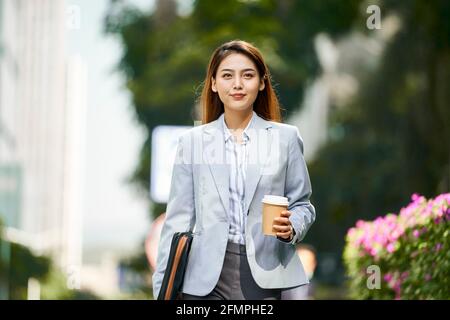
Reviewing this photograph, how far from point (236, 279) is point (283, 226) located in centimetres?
25

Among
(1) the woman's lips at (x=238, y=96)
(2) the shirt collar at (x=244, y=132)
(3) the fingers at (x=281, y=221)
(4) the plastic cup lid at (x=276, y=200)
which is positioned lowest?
(3) the fingers at (x=281, y=221)

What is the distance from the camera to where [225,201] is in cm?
336

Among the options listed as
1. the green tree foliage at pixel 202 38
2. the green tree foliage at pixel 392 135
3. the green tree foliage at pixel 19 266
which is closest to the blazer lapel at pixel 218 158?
the green tree foliage at pixel 19 266

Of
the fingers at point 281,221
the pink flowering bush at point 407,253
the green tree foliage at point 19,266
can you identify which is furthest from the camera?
the green tree foliage at point 19,266

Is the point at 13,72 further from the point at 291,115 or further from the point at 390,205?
the point at 390,205

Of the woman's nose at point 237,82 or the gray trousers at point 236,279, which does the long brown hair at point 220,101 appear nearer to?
the woman's nose at point 237,82

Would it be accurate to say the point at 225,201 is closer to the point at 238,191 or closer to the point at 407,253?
the point at 238,191

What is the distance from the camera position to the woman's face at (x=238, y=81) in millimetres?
3514

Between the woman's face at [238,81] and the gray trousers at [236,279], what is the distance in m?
0.51

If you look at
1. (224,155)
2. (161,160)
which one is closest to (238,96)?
(224,155)

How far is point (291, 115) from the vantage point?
386 inches

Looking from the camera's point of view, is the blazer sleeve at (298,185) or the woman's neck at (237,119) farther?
the woman's neck at (237,119)

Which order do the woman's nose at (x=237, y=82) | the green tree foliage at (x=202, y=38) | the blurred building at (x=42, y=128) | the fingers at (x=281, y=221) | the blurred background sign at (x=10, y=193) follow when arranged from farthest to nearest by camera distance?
the green tree foliage at (x=202, y=38), the blurred building at (x=42, y=128), the blurred background sign at (x=10, y=193), the woman's nose at (x=237, y=82), the fingers at (x=281, y=221)

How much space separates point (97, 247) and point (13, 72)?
1.91 meters
